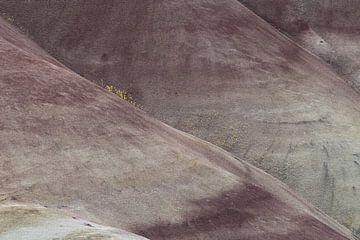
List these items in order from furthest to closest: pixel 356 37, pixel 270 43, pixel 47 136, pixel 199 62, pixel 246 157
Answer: pixel 356 37 → pixel 270 43 → pixel 199 62 → pixel 246 157 → pixel 47 136

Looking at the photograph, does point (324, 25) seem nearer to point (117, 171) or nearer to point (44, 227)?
point (117, 171)

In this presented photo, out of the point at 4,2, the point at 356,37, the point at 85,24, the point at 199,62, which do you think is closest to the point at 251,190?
the point at 199,62

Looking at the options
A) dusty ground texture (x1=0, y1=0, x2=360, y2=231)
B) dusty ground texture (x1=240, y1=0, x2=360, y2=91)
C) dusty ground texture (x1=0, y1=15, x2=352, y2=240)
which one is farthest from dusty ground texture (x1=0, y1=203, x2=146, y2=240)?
dusty ground texture (x1=240, y1=0, x2=360, y2=91)

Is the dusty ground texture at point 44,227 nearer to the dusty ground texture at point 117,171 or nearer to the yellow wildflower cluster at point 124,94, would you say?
the dusty ground texture at point 117,171

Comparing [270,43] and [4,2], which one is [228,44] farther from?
[4,2]

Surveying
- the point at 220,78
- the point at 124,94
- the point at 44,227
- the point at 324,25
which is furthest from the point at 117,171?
the point at 324,25

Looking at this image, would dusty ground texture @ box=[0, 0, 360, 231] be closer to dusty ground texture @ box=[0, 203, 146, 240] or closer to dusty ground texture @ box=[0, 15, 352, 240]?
dusty ground texture @ box=[0, 15, 352, 240]
